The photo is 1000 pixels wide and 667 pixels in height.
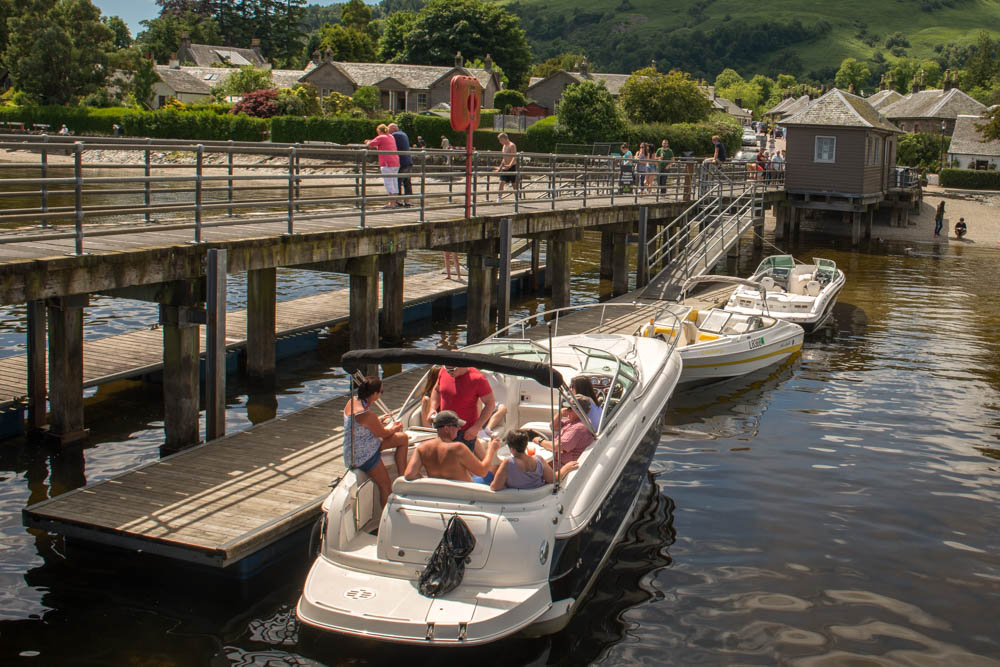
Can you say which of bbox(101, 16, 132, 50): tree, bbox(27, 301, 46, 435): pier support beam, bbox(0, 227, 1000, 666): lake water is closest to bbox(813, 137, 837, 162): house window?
bbox(0, 227, 1000, 666): lake water

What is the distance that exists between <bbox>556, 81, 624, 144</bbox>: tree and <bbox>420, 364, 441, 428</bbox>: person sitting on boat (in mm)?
43852

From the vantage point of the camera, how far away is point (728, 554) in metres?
11.3

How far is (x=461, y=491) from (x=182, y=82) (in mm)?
89842

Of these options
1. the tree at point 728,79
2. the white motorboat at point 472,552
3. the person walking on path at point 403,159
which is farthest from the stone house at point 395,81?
the tree at point 728,79

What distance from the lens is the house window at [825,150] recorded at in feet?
131

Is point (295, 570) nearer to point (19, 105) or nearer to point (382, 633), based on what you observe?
point (382, 633)

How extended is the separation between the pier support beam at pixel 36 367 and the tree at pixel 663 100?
49173 millimetres

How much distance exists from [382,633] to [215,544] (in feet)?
7.25

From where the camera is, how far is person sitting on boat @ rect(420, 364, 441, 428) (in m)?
10.7

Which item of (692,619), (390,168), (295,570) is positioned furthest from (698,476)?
(390,168)

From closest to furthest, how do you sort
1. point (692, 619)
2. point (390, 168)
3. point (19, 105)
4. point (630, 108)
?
point (692, 619)
point (390, 168)
point (630, 108)
point (19, 105)

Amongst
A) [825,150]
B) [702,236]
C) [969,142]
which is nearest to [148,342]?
[702,236]

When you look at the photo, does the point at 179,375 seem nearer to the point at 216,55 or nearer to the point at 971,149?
the point at 971,149

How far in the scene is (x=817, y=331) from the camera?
2414cm
